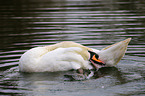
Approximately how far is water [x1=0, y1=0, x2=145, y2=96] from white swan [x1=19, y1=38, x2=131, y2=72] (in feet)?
0.67

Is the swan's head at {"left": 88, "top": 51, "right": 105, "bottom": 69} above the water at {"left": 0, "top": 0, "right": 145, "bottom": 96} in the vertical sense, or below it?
above

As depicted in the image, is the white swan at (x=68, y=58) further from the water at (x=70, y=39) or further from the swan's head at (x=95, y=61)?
the water at (x=70, y=39)

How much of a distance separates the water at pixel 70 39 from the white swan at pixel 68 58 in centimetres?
20

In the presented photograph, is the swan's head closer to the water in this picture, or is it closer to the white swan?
the white swan

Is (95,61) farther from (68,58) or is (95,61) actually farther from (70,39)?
(70,39)

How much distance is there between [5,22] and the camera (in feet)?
56.7

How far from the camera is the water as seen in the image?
7.76 meters

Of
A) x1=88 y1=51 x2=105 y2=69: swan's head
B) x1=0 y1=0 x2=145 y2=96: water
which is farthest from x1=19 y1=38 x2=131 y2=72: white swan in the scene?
x1=0 y1=0 x2=145 y2=96: water

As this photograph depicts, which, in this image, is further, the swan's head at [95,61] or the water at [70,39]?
the swan's head at [95,61]

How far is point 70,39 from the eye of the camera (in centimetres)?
1300

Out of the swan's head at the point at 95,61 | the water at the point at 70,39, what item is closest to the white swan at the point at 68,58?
the swan's head at the point at 95,61

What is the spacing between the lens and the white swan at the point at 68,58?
9148 millimetres

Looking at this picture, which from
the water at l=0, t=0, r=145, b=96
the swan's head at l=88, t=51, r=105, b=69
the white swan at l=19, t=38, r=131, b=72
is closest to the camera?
the water at l=0, t=0, r=145, b=96

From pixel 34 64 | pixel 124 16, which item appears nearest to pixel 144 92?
pixel 34 64
